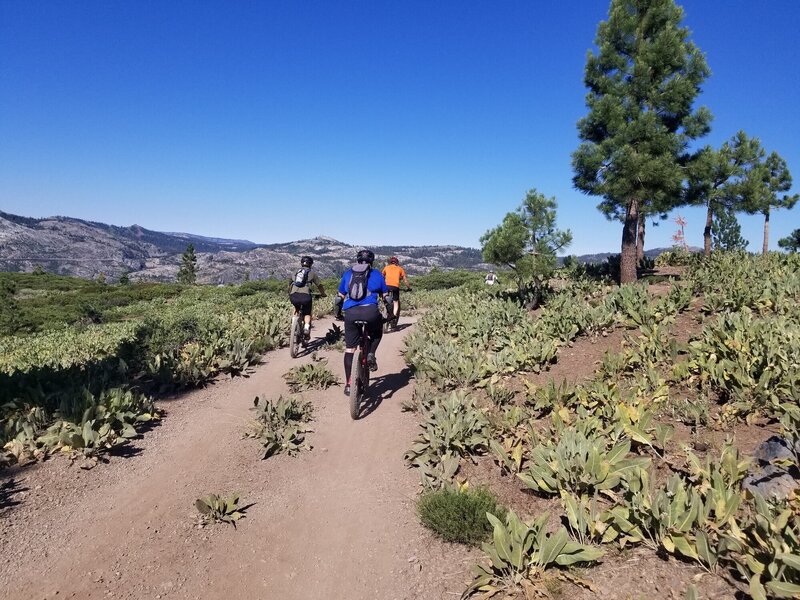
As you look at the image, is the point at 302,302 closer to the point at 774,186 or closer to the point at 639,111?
the point at 639,111

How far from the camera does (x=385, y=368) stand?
9367mm

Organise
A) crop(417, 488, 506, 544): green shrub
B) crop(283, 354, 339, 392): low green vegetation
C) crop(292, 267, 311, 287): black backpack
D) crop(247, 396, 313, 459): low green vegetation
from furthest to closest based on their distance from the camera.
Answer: crop(292, 267, 311, 287): black backpack → crop(283, 354, 339, 392): low green vegetation → crop(247, 396, 313, 459): low green vegetation → crop(417, 488, 506, 544): green shrub

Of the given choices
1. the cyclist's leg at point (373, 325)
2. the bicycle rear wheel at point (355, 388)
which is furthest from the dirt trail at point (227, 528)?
the cyclist's leg at point (373, 325)

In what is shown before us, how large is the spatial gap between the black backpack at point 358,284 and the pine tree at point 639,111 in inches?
378

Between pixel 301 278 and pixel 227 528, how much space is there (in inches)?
251

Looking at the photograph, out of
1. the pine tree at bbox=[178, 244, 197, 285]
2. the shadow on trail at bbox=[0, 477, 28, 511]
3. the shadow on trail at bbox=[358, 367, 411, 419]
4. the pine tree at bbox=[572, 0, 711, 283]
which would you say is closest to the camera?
the shadow on trail at bbox=[0, 477, 28, 511]

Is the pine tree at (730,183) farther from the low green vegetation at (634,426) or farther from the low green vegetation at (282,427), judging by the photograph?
the low green vegetation at (282,427)

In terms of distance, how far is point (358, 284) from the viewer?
21.9ft

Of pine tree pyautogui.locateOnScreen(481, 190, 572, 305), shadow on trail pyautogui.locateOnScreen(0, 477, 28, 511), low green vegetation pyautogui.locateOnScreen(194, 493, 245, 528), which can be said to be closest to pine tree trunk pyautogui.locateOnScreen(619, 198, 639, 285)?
pine tree pyautogui.locateOnScreen(481, 190, 572, 305)

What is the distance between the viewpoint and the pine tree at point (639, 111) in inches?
499

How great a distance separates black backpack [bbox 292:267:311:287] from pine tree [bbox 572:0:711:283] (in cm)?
908

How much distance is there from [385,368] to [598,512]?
Result: 20.0ft

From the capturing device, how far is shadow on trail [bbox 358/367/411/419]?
7.05 m

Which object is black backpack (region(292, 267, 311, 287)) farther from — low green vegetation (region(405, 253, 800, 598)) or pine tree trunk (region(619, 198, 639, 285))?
pine tree trunk (region(619, 198, 639, 285))
